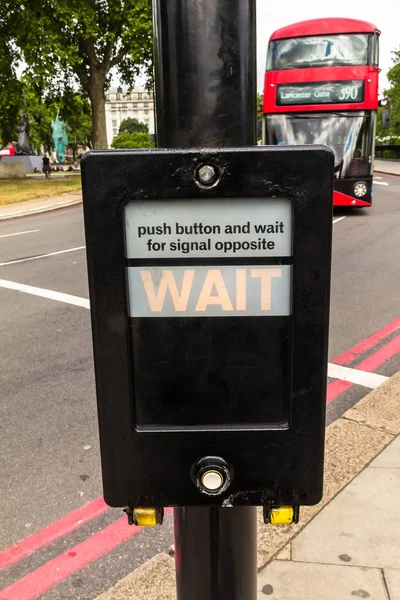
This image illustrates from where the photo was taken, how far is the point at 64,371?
477cm

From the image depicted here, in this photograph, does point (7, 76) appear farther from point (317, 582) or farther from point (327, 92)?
point (317, 582)

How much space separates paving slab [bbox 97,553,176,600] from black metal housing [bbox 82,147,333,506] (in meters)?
Result: 1.34

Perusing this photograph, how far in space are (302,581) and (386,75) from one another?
52.6 metres

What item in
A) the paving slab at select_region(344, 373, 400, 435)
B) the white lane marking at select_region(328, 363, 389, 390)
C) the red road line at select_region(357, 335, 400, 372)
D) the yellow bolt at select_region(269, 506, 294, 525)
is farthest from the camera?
the red road line at select_region(357, 335, 400, 372)

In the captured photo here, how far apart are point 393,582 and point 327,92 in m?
11.6

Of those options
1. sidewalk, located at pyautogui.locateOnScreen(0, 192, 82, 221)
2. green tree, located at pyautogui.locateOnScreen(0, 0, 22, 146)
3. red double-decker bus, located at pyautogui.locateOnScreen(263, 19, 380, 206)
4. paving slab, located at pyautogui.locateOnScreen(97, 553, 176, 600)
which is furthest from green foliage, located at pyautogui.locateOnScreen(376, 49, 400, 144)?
paving slab, located at pyautogui.locateOnScreen(97, 553, 176, 600)

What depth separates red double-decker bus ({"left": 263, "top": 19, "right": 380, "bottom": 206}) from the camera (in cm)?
1209

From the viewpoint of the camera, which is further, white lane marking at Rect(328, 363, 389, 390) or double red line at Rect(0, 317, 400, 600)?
white lane marking at Rect(328, 363, 389, 390)

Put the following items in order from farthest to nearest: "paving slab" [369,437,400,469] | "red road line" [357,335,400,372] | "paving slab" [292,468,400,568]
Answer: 1. "red road line" [357,335,400,372]
2. "paving slab" [369,437,400,469]
3. "paving slab" [292,468,400,568]

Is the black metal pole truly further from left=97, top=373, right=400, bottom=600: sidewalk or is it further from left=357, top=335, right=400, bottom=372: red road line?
left=357, top=335, right=400, bottom=372: red road line

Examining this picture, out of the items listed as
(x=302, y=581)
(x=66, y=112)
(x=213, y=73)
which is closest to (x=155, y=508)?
(x=213, y=73)

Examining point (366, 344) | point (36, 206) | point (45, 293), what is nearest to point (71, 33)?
point (36, 206)

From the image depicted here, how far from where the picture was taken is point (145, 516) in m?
1.23

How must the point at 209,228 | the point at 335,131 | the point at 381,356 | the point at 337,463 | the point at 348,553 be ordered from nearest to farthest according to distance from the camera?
1. the point at 209,228
2. the point at 348,553
3. the point at 337,463
4. the point at 381,356
5. the point at 335,131
